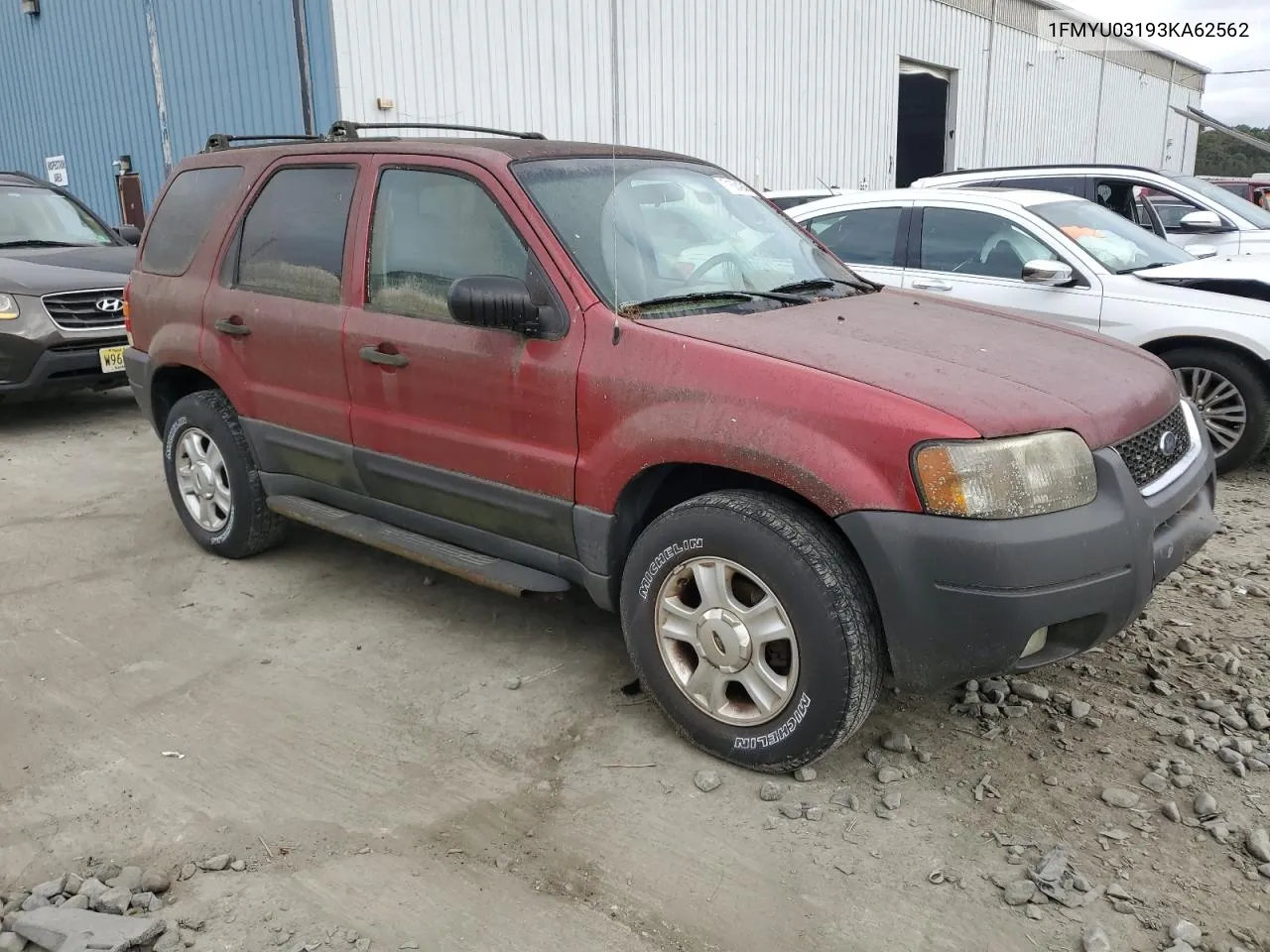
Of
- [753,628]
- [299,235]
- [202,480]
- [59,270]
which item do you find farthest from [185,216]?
[59,270]

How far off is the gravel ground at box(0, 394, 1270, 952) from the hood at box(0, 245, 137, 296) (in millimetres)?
4020

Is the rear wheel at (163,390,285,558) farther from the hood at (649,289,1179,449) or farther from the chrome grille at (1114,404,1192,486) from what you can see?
the chrome grille at (1114,404,1192,486)

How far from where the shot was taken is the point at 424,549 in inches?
153

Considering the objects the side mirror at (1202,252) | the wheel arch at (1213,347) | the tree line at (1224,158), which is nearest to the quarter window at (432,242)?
the wheel arch at (1213,347)

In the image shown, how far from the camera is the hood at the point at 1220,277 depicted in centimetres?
588

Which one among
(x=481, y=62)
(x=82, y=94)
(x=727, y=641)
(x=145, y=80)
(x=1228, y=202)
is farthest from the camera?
(x=82, y=94)

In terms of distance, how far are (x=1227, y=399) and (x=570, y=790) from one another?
479 centimetres

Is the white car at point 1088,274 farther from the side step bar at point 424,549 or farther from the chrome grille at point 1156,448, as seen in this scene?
the side step bar at point 424,549

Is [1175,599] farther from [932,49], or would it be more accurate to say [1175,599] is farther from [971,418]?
[932,49]

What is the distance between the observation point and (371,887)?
8.53 feet

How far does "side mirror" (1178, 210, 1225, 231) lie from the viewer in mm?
9047

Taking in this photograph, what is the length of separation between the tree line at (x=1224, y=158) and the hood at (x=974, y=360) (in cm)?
2301

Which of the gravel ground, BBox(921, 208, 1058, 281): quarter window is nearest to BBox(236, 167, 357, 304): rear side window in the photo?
the gravel ground

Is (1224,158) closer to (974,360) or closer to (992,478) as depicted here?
(974,360)
